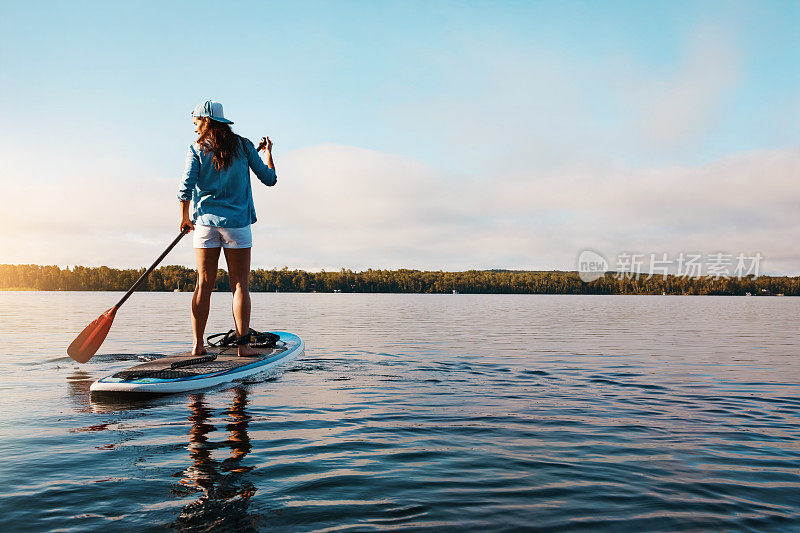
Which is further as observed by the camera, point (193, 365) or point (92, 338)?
point (92, 338)

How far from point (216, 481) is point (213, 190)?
5.10m

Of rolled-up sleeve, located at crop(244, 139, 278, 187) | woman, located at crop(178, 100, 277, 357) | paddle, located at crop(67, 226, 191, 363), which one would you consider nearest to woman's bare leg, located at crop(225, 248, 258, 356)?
woman, located at crop(178, 100, 277, 357)

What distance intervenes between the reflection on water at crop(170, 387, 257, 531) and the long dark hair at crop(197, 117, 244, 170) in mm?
3769

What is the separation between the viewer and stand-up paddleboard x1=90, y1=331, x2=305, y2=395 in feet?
22.5

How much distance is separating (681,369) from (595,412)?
18.6 feet

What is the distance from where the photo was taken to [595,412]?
6.59 metres

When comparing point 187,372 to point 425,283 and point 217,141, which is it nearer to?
point 217,141

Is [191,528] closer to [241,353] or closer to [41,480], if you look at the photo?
[41,480]

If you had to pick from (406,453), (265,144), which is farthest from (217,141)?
(406,453)

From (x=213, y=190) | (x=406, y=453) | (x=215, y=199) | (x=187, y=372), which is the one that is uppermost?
(x=213, y=190)

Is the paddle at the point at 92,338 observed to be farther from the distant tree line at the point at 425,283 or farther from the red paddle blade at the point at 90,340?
the distant tree line at the point at 425,283

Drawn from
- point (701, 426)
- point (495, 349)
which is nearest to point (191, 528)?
point (701, 426)

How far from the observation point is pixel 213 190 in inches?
315

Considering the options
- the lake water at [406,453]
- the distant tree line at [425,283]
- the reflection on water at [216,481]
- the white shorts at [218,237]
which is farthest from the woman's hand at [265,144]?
the distant tree line at [425,283]
